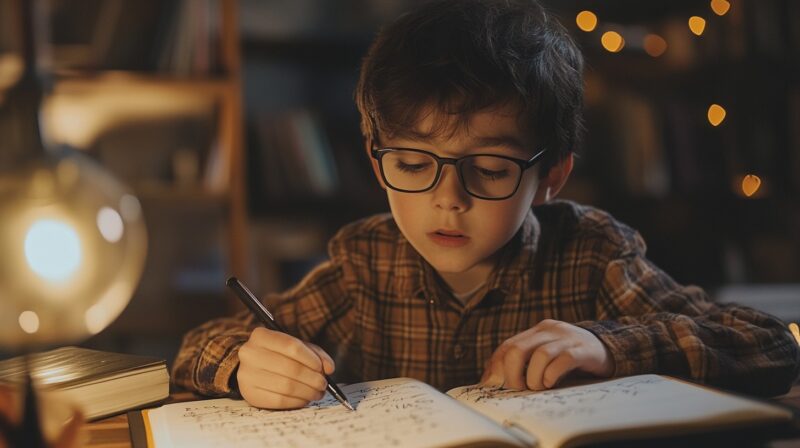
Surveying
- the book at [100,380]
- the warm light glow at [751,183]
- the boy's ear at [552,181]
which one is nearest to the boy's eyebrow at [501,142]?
the boy's ear at [552,181]

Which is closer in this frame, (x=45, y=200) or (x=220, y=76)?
(x=45, y=200)

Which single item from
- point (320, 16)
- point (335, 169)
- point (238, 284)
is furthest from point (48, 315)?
point (320, 16)

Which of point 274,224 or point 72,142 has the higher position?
point 72,142

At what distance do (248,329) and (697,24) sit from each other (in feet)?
6.20

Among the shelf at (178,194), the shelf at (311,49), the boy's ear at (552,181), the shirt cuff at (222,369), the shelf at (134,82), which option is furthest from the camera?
the shelf at (311,49)

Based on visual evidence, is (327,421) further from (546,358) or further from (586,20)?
(586,20)

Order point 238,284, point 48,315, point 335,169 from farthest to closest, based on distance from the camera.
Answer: point 335,169, point 48,315, point 238,284

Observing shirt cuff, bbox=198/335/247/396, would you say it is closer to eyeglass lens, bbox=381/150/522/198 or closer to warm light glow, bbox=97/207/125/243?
warm light glow, bbox=97/207/125/243

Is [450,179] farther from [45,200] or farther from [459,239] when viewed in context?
[45,200]

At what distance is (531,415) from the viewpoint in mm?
708

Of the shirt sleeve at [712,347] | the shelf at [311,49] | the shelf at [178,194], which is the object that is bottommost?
the shirt sleeve at [712,347]

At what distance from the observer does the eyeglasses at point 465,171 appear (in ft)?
3.19

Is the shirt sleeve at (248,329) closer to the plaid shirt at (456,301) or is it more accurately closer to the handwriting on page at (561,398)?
the plaid shirt at (456,301)

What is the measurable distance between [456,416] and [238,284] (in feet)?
0.91
